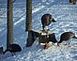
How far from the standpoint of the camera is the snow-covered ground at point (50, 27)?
891cm

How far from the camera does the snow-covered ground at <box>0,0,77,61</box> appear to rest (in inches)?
351

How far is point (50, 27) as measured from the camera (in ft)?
53.5

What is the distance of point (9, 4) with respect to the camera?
48.2 feet

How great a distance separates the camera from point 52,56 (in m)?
8.82

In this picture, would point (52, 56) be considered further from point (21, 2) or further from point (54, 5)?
point (21, 2)

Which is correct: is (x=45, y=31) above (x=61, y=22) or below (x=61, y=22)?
above

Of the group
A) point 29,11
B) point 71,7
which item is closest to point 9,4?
point 29,11

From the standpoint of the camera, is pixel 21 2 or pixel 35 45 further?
pixel 21 2

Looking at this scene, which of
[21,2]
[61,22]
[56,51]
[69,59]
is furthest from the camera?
[21,2]

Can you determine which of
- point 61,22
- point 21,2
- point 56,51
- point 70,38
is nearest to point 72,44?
point 70,38

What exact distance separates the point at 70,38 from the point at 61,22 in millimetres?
7283

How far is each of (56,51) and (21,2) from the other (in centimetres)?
1247

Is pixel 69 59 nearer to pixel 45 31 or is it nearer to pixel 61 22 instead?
pixel 45 31

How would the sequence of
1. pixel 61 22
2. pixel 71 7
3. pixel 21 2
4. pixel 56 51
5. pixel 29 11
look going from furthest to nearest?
pixel 21 2 → pixel 71 7 → pixel 61 22 → pixel 29 11 → pixel 56 51
